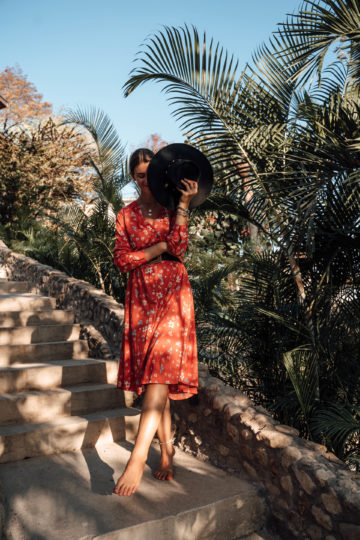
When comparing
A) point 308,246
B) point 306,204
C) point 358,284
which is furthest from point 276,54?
point 358,284

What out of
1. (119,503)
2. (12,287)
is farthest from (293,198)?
(12,287)

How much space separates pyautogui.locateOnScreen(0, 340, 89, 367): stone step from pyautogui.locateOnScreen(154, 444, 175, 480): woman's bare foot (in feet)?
6.27

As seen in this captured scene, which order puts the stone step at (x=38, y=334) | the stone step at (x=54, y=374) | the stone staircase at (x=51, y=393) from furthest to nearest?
the stone step at (x=38, y=334) → the stone step at (x=54, y=374) → the stone staircase at (x=51, y=393)

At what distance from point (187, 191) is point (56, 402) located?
1938 millimetres

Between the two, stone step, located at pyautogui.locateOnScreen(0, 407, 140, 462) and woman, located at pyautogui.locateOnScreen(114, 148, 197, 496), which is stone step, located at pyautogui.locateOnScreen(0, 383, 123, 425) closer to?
stone step, located at pyautogui.locateOnScreen(0, 407, 140, 462)

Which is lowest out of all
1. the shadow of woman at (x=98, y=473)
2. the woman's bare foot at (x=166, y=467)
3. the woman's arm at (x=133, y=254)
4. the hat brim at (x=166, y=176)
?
the shadow of woman at (x=98, y=473)

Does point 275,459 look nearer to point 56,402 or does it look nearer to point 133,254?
point 133,254

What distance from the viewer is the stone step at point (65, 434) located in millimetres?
2840

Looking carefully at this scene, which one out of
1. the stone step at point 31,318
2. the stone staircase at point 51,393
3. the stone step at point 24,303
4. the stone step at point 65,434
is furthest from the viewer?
the stone step at point 24,303

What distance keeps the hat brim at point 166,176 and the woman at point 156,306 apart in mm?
91

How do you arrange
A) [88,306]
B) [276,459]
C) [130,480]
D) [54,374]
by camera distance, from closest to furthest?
[130,480]
[276,459]
[54,374]
[88,306]

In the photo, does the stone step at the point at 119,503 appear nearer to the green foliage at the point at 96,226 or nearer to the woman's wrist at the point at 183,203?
the woman's wrist at the point at 183,203

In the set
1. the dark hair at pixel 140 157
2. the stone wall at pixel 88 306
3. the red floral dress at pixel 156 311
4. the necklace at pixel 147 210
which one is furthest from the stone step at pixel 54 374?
the dark hair at pixel 140 157

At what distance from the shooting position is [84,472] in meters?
2.71
